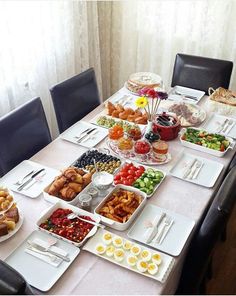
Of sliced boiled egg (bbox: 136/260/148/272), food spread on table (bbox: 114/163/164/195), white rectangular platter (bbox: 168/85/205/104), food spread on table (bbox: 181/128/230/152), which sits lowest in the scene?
sliced boiled egg (bbox: 136/260/148/272)

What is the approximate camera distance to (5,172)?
1667mm

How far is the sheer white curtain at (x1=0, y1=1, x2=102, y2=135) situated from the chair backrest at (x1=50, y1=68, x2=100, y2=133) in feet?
1.41

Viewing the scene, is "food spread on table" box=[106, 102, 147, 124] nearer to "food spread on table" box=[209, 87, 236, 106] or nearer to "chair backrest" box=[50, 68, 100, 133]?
"chair backrest" box=[50, 68, 100, 133]

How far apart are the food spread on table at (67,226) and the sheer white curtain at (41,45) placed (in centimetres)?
119

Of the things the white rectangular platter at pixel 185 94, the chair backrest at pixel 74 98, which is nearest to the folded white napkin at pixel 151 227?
the chair backrest at pixel 74 98

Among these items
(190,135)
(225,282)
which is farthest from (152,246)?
(225,282)

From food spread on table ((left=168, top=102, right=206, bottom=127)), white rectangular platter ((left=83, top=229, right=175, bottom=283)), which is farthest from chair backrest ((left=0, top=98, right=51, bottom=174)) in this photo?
food spread on table ((left=168, top=102, right=206, bottom=127))

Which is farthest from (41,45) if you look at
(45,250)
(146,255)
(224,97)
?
(146,255)

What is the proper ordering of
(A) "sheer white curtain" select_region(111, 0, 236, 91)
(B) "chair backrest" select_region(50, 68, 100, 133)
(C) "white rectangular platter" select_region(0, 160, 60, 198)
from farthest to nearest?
(A) "sheer white curtain" select_region(111, 0, 236, 91) < (B) "chair backrest" select_region(50, 68, 100, 133) < (C) "white rectangular platter" select_region(0, 160, 60, 198)

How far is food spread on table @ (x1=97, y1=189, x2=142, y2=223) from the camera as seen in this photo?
130 centimetres

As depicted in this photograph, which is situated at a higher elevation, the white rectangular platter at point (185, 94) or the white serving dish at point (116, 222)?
the white rectangular platter at point (185, 94)

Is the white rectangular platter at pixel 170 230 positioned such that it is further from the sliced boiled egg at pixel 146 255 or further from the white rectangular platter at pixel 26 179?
the white rectangular platter at pixel 26 179

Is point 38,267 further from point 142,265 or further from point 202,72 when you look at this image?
point 202,72

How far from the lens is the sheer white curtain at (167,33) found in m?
2.75
